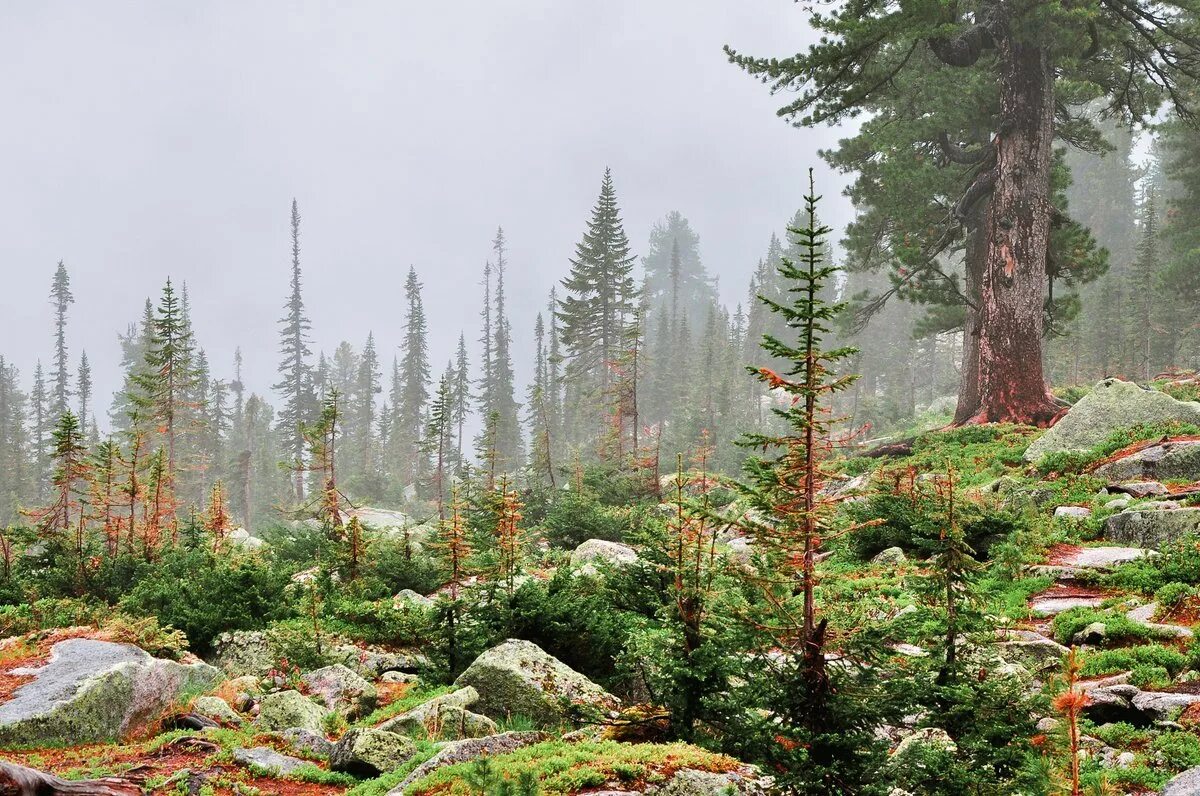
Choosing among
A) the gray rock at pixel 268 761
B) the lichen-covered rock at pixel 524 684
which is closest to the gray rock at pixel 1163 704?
the lichen-covered rock at pixel 524 684

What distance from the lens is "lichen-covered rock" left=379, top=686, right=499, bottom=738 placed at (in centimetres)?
748

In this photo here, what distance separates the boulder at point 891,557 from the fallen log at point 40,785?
10869 millimetres

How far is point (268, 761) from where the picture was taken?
6.99m

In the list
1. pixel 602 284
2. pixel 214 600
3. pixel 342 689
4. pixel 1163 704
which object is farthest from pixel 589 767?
pixel 602 284

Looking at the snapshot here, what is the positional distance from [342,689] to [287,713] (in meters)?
1.19

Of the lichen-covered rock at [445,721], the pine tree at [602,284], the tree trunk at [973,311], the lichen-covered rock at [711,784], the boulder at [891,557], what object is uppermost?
the pine tree at [602,284]

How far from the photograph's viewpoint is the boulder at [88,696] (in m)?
7.50

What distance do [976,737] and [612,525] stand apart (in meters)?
15.5

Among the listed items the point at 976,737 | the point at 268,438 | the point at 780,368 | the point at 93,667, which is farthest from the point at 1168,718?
the point at 268,438

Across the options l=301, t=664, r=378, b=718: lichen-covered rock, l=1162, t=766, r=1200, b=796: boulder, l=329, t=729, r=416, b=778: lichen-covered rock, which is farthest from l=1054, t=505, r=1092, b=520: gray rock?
l=301, t=664, r=378, b=718: lichen-covered rock

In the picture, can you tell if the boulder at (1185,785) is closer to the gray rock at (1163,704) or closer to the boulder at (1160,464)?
the gray rock at (1163,704)

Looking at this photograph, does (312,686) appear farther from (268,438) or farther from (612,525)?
(268,438)

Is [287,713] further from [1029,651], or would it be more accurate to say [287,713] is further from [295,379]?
[295,379]

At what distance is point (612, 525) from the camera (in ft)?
66.2
